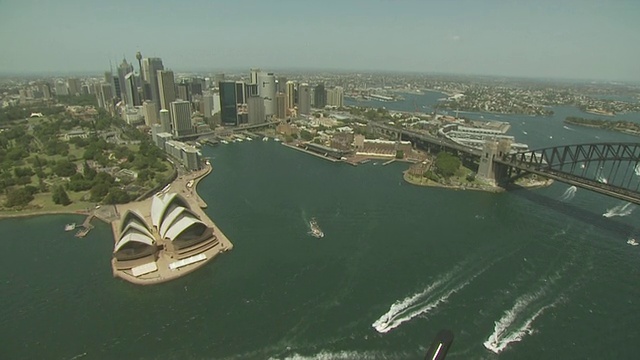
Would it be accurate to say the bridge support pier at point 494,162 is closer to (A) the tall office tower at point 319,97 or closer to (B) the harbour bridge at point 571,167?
(B) the harbour bridge at point 571,167

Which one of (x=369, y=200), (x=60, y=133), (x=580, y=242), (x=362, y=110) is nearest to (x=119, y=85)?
(x=60, y=133)

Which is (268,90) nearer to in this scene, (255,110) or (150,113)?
(255,110)

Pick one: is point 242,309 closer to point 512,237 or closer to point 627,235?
point 512,237

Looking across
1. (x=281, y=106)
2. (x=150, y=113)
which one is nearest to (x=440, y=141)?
(x=281, y=106)

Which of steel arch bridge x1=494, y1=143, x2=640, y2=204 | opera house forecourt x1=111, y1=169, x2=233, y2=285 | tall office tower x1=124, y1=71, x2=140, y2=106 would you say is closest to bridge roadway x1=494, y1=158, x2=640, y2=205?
steel arch bridge x1=494, y1=143, x2=640, y2=204

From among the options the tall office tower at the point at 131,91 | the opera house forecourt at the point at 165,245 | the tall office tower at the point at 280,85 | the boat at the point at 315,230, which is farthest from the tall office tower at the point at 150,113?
the boat at the point at 315,230
